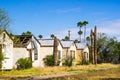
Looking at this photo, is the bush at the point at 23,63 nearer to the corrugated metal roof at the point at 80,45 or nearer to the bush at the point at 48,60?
the bush at the point at 48,60

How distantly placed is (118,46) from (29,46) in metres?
34.0

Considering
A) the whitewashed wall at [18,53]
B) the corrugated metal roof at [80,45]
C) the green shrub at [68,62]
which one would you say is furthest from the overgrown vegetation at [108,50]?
the whitewashed wall at [18,53]

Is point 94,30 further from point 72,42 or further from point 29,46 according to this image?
point 29,46

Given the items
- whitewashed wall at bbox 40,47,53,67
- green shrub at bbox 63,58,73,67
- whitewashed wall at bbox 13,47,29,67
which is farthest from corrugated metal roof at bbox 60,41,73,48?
whitewashed wall at bbox 13,47,29,67

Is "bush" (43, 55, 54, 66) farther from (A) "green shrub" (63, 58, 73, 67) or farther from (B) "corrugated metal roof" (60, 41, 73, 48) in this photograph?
(B) "corrugated metal roof" (60, 41, 73, 48)

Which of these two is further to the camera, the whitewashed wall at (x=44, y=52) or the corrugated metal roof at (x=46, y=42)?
the corrugated metal roof at (x=46, y=42)

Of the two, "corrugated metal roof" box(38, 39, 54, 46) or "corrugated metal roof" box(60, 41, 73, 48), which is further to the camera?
"corrugated metal roof" box(60, 41, 73, 48)

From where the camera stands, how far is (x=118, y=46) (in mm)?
84188

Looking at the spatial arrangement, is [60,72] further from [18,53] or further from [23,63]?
[18,53]

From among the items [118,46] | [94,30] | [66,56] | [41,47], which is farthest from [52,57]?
[118,46]

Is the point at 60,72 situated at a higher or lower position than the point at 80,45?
lower

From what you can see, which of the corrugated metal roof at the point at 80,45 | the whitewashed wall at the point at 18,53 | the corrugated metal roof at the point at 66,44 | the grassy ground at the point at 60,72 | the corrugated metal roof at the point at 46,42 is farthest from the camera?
the corrugated metal roof at the point at 80,45

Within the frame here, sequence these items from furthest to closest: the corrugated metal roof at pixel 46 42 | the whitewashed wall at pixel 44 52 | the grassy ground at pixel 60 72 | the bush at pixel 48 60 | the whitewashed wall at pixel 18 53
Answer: the corrugated metal roof at pixel 46 42, the whitewashed wall at pixel 44 52, the bush at pixel 48 60, the whitewashed wall at pixel 18 53, the grassy ground at pixel 60 72

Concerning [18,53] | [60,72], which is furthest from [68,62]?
[60,72]
